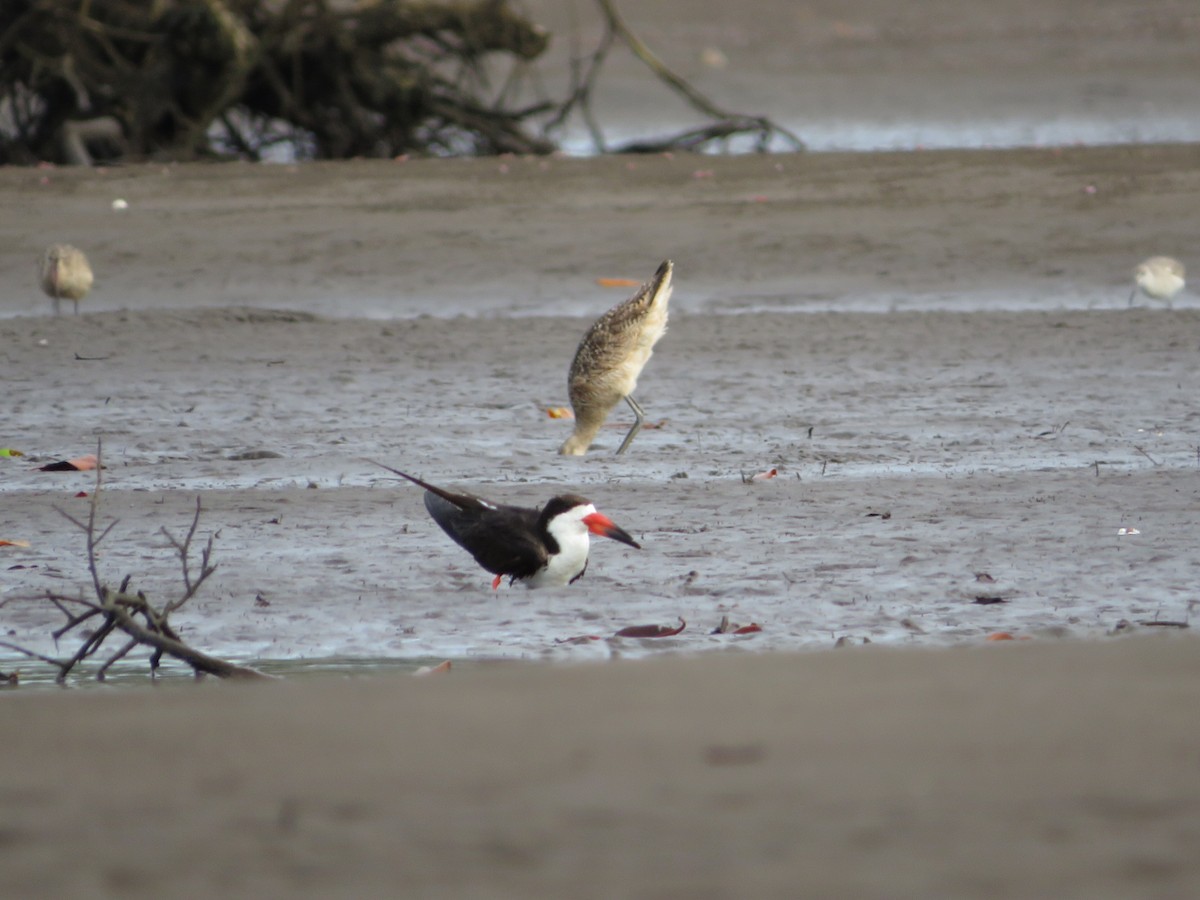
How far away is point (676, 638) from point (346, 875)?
283 centimetres

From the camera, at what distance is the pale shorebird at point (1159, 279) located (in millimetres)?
10969

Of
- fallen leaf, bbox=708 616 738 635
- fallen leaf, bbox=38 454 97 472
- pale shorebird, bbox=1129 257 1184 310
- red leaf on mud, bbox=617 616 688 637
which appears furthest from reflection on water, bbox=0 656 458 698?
pale shorebird, bbox=1129 257 1184 310

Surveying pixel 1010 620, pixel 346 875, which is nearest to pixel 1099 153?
pixel 1010 620

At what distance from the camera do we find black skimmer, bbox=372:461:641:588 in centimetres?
569

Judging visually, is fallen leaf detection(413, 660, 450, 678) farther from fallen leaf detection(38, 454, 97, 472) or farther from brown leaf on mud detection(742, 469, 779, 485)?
fallen leaf detection(38, 454, 97, 472)

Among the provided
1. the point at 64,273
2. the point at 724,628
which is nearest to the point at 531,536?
the point at 724,628

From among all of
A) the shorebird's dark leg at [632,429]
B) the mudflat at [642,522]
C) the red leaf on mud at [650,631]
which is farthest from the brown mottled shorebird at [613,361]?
the red leaf on mud at [650,631]

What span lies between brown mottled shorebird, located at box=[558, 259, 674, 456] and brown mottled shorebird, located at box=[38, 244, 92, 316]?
4.26 m

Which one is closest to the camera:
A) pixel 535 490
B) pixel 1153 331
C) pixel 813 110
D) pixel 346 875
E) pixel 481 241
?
pixel 346 875

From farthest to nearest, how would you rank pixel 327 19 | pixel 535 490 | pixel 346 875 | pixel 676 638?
pixel 327 19 → pixel 535 490 → pixel 676 638 → pixel 346 875

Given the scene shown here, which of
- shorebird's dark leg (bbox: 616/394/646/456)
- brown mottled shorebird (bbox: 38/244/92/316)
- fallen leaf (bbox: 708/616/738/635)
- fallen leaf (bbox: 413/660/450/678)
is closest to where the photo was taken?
fallen leaf (bbox: 413/660/450/678)

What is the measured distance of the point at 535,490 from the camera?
7.23 m

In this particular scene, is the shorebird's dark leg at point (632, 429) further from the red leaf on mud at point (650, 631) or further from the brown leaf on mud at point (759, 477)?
the red leaf on mud at point (650, 631)

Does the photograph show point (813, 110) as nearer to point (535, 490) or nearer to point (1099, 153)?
point (1099, 153)
